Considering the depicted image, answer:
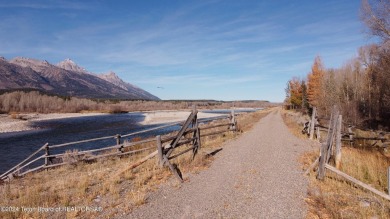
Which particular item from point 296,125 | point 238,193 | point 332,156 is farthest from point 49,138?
point 332,156

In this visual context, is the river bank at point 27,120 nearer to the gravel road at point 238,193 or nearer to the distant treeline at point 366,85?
the distant treeline at point 366,85

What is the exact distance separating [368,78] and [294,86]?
176ft

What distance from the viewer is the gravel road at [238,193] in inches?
262

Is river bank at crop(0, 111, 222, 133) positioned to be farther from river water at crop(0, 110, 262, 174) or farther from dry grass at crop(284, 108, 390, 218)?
dry grass at crop(284, 108, 390, 218)

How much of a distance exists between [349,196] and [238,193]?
3258mm

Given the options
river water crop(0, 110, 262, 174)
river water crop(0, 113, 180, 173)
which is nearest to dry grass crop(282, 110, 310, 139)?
river water crop(0, 110, 262, 174)

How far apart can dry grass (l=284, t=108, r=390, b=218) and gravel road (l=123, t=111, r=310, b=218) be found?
342 millimetres

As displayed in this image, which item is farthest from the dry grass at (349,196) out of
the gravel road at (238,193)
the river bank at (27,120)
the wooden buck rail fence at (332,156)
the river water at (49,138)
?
the river bank at (27,120)

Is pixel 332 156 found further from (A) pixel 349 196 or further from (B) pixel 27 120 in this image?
(B) pixel 27 120

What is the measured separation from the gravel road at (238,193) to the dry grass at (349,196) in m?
0.34

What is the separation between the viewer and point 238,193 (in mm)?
7906

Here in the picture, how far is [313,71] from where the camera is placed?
59.7m

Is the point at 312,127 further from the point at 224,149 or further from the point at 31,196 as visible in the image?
the point at 31,196

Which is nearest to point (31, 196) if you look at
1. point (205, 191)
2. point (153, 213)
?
point (153, 213)
